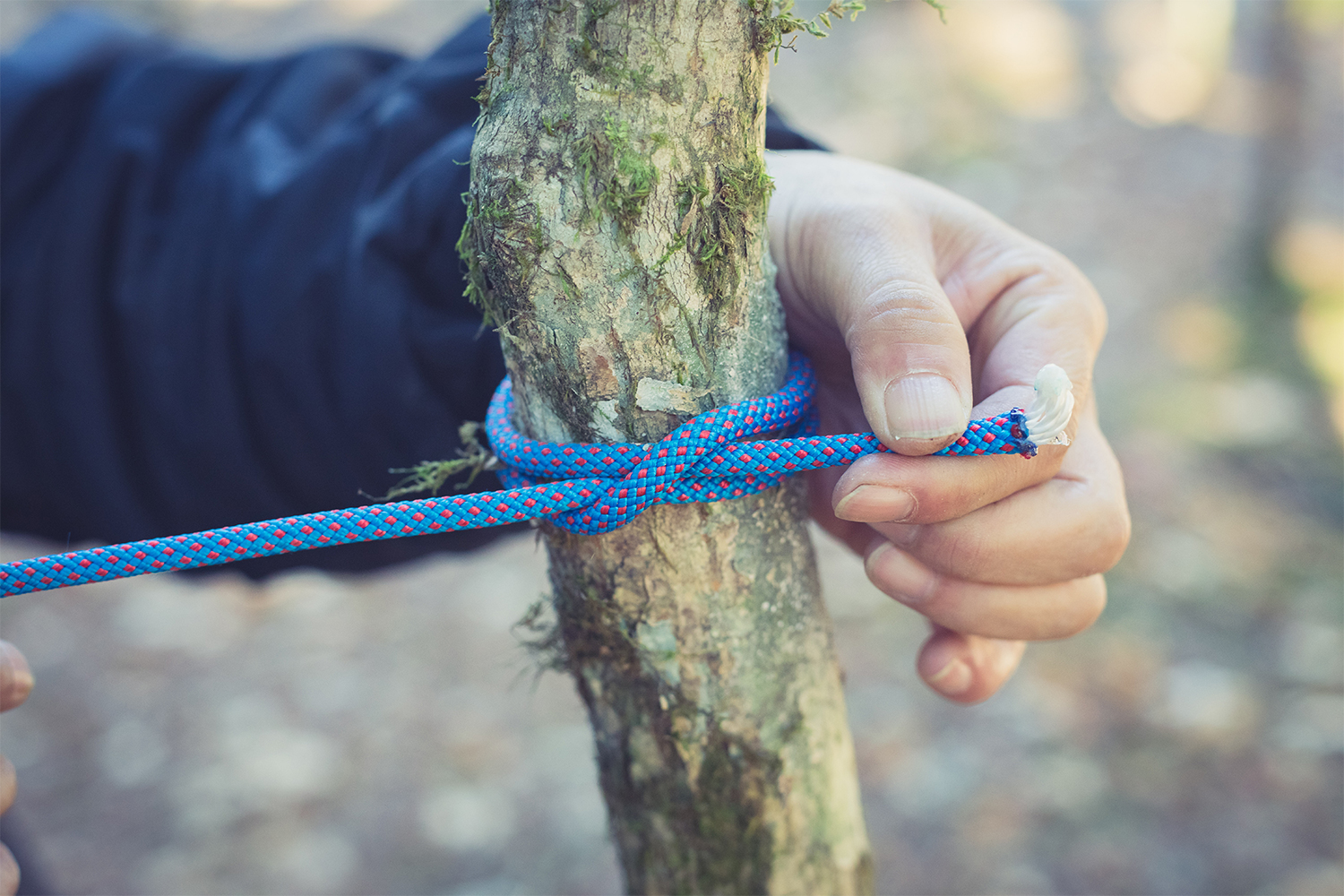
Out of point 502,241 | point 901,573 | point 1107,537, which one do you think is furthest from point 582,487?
point 1107,537

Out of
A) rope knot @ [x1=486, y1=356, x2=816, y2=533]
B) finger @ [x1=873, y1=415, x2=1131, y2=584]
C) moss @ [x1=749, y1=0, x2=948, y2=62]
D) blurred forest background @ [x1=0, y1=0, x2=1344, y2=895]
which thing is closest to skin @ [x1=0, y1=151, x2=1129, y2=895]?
finger @ [x1=873, y1=415, x2=1131, y2=584]

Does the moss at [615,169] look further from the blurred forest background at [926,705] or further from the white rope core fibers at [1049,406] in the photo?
the blurred forest background at [926,705]

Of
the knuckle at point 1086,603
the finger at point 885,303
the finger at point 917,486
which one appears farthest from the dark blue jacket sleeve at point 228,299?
the knuckle at point 1086,603

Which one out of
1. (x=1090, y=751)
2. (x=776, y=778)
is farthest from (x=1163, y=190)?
(x=776, y=778)

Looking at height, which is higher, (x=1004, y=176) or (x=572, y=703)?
(x=1004, y=176)

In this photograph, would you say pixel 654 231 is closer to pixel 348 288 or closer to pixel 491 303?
pixel 491 303

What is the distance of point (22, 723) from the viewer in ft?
7.18

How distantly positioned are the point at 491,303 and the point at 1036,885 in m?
1.69

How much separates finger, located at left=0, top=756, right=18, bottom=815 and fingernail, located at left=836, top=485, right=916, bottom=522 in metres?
0.78

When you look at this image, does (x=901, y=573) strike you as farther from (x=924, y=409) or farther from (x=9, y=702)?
(x=9, y=702)

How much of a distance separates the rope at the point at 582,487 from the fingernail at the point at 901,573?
8.1 inches

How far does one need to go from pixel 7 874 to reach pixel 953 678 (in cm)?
97

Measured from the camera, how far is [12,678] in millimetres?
872

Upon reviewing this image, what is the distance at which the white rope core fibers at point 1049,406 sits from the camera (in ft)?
2.38
